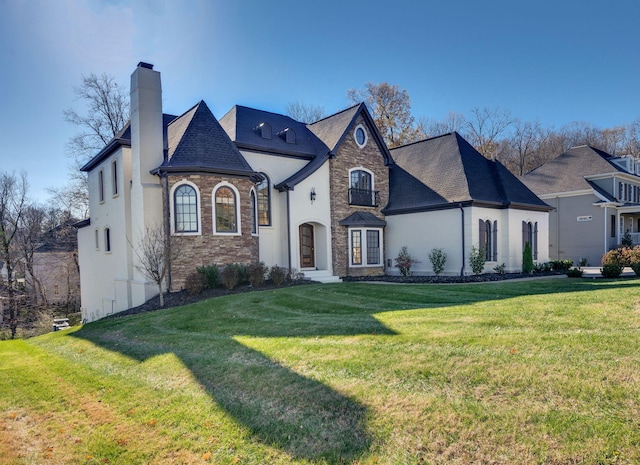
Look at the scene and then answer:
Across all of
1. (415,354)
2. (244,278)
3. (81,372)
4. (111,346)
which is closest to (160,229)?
(244,278)

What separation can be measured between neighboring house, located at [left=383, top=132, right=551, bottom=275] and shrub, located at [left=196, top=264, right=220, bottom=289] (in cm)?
925

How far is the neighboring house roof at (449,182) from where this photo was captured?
1734 centimetres

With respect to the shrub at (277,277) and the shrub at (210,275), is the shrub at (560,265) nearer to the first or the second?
the shrub at (277,277)

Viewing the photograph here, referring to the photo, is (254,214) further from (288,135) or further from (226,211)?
(288,135)

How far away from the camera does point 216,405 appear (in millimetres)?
4375

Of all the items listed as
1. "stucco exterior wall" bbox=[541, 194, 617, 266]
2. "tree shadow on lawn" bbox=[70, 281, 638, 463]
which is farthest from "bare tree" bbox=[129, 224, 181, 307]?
"stucco exterior wall" bbox=[541, 194, 617, 266]

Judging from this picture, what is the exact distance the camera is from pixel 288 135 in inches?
728

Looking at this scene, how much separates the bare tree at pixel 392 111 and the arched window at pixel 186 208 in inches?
910

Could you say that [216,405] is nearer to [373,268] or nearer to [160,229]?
[160,229]

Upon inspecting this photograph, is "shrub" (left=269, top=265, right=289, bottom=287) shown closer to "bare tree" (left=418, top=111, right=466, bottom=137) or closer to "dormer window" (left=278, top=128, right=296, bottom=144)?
"dormer window" (left=278, top=128, right=296, bottom=144)

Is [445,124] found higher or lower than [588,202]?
higher

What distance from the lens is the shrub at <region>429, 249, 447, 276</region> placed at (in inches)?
672

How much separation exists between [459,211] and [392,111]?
19829mm

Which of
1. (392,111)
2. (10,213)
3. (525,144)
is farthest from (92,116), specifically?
(525,144)
